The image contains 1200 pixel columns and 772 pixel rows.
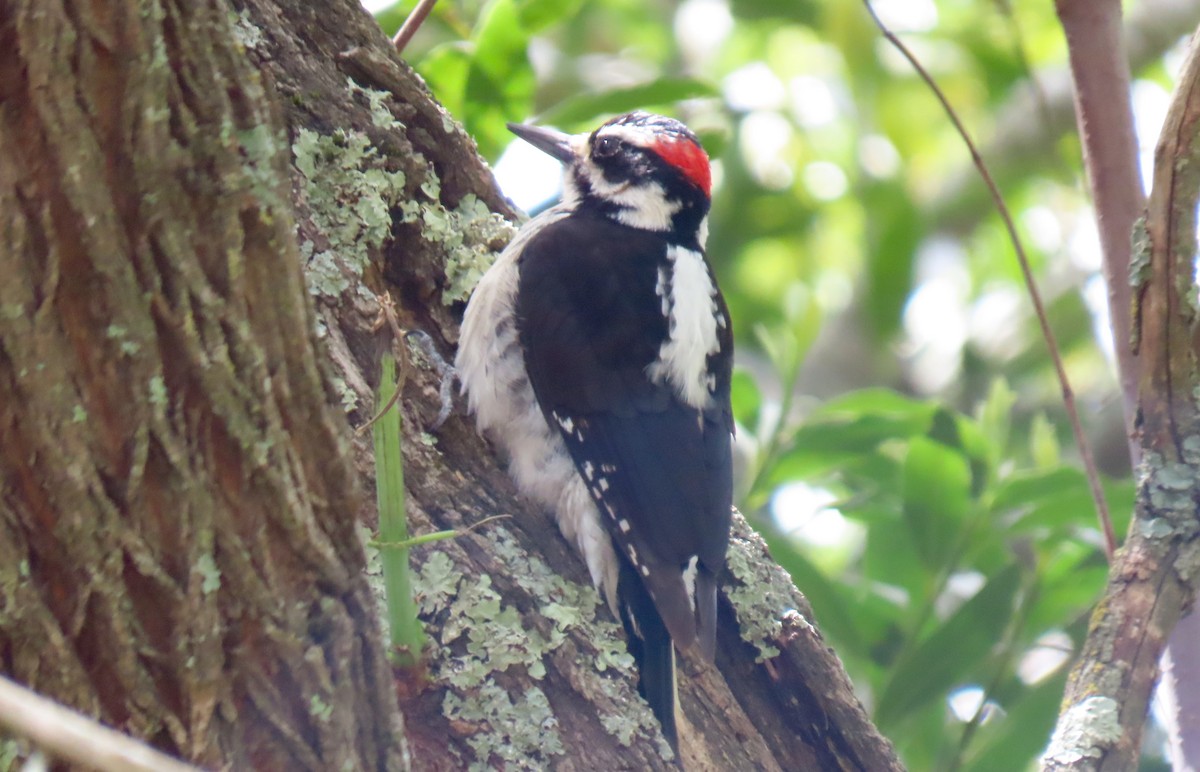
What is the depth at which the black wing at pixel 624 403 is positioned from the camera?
237 cm

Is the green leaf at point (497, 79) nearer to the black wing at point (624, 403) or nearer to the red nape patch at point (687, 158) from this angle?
the black wing at point (624, 403)

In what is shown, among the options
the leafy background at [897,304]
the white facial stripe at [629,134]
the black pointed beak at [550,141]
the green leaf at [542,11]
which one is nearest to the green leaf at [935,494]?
the leafy background at [897,304]

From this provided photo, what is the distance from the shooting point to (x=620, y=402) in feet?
8.54

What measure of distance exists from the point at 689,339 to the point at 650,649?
83 centimetres

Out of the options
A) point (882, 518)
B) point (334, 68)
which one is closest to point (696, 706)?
point (882, 518)

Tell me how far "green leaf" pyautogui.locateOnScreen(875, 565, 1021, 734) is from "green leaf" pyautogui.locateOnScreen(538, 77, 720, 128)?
4.39 ft

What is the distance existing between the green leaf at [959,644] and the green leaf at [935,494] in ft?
0.60

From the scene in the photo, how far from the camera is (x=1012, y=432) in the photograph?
4.94 m

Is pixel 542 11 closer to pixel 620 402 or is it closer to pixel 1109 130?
pixel 620 402

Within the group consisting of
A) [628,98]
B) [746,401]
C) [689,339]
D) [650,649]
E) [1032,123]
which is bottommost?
[650,649]

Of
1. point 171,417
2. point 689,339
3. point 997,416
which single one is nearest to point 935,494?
point 997,416

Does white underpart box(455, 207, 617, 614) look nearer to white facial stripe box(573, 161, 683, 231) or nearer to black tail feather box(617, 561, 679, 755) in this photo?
black tail feather box(617, 561, 679, 755)

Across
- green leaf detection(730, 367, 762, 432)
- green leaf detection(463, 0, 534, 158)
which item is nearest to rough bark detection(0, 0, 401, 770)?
green leaf detection(463, 0, 534, 158)

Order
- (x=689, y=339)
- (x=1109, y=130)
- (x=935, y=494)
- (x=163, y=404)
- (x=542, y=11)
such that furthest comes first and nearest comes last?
(x=542, y=11)
(x=935, y=494)
(x=689, y=339)
(x=1109, y=130)
(x=163, y=404)
